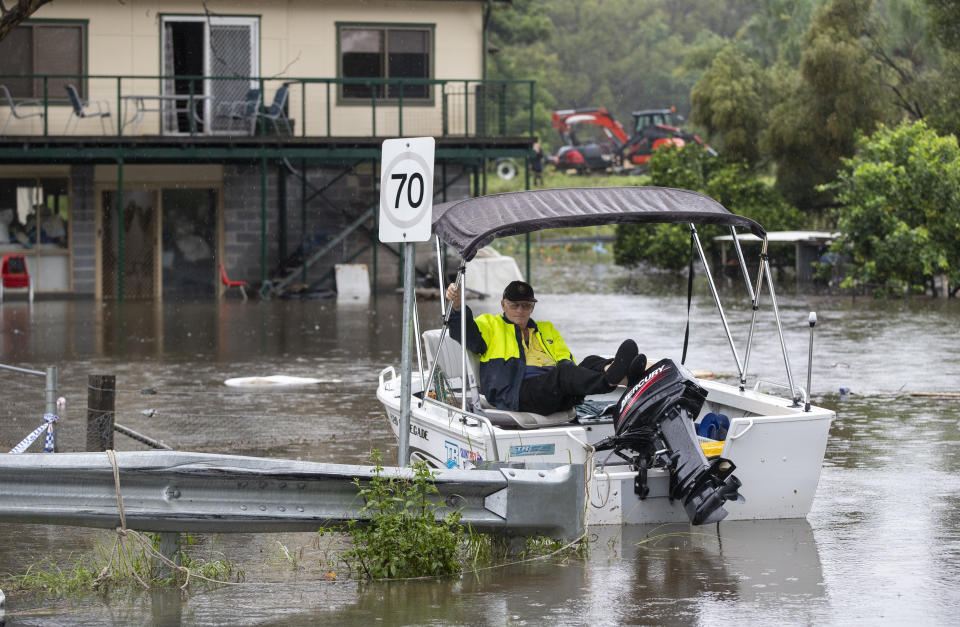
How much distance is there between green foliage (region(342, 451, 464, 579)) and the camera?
7.20 metres

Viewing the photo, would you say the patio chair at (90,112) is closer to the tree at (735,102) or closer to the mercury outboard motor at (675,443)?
the tree at (735,102)

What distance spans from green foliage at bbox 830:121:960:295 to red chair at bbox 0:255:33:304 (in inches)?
675

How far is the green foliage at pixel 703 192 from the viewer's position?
38125 mm

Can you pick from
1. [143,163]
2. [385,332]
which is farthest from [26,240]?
[385,332]

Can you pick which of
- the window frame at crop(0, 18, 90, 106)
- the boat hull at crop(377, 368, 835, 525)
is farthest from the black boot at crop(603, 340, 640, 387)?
the window frame at crop(0, 18, 90, 106)

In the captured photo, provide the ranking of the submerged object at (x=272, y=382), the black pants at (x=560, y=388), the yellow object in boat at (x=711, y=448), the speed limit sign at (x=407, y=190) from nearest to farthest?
the speed limit sign at (x=407, y=190) < the yellow object in boat at (x=711, y=448) < the black pants at (x=560, y=388) < the submerged object at (x=272, y=382)

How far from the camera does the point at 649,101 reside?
105812 mm

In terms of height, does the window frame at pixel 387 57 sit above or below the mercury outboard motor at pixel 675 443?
above

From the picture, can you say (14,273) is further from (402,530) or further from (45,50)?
(402,530)

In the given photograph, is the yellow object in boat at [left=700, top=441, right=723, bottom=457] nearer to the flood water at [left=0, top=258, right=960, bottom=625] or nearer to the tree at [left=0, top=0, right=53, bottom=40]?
the flood water at [left=0, top=258, right=960, bottom=625]

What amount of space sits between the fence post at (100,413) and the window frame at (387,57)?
1980 centimetres

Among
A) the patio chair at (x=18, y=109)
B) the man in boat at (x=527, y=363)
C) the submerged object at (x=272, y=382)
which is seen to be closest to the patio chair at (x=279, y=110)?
the patio chair at (x=18, y=109)

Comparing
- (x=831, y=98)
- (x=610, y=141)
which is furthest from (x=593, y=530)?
(x=610, y=141)

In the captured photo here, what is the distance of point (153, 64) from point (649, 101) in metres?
79.5
